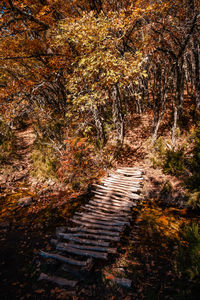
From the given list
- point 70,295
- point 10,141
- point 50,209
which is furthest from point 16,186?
point 70,295

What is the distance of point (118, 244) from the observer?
468 cm

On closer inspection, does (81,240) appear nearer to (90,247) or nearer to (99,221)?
(90,247)

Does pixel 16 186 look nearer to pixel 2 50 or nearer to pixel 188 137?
pixel 2 50

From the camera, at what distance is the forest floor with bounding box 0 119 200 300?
11.2ft

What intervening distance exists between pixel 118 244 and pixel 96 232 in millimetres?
767

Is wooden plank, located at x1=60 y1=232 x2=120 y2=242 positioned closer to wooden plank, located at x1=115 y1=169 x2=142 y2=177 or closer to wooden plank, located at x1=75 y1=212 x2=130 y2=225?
wooden plank, located at x1=75 y1=212 x2=130 y2=225

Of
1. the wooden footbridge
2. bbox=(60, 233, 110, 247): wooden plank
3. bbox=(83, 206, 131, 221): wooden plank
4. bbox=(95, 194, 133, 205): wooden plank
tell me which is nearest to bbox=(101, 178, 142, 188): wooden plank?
the wooden footbridge

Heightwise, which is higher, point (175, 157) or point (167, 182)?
point (175, 157)

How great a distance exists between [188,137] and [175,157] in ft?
7.16

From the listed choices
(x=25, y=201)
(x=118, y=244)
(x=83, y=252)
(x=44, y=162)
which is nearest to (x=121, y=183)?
(x=118, y=244)

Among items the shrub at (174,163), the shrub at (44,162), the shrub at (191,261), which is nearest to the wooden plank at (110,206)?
the shrub at (191,261)

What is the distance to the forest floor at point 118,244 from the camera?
3420 millimetres

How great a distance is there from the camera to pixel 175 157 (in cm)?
748

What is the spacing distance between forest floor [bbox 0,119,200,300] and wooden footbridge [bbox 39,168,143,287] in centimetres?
33
